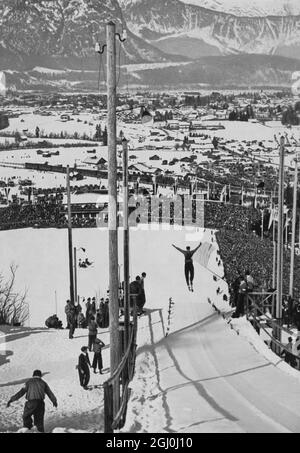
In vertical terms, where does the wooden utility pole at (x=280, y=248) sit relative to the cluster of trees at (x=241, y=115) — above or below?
above

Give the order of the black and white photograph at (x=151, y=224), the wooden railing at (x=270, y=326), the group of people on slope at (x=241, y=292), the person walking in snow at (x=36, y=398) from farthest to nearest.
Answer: the group of people on slope at (x=241, y=292)
the wooden railing at (x=270, y=326)
the black and white photograph at (x=151, y=224)
the person walking in snow at (x=36, y=398)

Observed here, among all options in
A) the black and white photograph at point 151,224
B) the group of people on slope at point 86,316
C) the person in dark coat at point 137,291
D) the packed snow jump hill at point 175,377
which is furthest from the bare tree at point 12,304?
the person in dark coat at point 137,291

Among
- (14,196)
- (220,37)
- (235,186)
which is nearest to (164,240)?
(14,196)

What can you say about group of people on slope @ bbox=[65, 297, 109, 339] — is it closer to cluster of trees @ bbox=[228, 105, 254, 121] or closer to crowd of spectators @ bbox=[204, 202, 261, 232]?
crowd of spectators @ bbox=[204, 202, 261, 232]

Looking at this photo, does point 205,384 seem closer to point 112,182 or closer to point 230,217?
point 112,182

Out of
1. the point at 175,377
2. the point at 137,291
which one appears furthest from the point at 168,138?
the point at 175,377

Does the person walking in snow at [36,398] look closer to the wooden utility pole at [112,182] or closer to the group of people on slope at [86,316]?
the wooden utility pole at [112,182]
